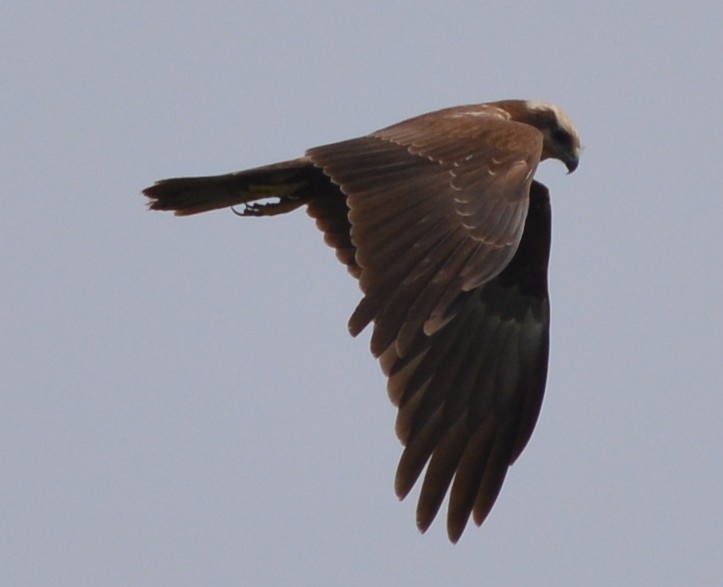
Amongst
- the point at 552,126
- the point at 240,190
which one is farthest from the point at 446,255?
the point at 552,126

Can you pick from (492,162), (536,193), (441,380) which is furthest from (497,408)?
(492,162)

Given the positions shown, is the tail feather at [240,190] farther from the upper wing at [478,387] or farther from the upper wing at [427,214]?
the upper wing at [478,387]

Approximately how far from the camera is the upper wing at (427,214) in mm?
8438

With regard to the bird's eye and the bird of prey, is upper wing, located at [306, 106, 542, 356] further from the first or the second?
the bird's eye

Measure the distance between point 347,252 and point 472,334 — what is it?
1469 millimetres

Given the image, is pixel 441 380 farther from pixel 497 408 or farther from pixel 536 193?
pixel 536 193

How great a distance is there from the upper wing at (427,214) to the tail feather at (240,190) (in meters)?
0.70

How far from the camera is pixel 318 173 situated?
10328mm

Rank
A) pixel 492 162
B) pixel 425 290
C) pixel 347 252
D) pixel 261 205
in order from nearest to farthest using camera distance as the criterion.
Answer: pixel 425 290, pixel 492 162, pixel 347 252, pixel 261 205

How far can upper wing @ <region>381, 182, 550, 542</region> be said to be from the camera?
10.3m

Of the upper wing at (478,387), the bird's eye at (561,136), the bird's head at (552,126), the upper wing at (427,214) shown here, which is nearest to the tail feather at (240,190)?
the upper wing at (427,214)

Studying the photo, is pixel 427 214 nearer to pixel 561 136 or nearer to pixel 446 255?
pixel 446 255

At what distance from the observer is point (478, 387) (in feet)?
35.2

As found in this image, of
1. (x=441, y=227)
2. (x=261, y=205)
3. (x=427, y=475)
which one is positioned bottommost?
(x=427, y=475)
